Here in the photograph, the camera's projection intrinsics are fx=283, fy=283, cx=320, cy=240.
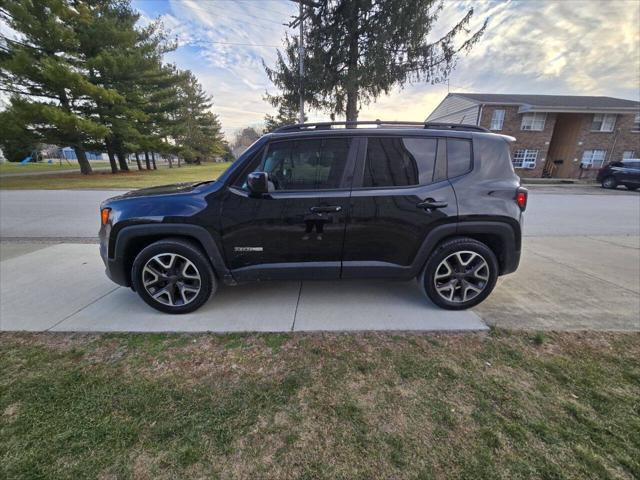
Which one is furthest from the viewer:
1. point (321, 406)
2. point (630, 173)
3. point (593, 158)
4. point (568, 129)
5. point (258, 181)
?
point (568, 129)

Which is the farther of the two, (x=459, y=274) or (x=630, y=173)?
(x=630, y=173)

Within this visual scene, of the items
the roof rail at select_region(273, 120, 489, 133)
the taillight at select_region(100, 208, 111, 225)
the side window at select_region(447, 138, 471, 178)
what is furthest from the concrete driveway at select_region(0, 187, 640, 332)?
the roof rail at select_region(273, 120, 489, 133)

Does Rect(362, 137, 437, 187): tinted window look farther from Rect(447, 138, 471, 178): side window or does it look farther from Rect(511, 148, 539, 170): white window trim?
Rect(511, 148, 539, 170): white window trim

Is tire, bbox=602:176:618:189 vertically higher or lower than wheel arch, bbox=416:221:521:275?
lower

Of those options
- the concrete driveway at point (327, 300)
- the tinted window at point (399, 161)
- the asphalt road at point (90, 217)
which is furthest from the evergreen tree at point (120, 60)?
the tinted window at point (399, 161)

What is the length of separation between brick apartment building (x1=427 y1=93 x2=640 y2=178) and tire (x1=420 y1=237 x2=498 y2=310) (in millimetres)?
23415

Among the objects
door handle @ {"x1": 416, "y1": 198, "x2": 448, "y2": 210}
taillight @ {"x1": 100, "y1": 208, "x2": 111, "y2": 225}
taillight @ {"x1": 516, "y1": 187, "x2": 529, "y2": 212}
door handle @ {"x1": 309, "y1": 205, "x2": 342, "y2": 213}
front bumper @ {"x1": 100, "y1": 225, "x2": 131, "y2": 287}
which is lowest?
front bumper @ {"x1": 100, "y1": 225, "x2": 131, "y2": 287}

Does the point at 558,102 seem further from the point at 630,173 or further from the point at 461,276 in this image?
the point at 461,276

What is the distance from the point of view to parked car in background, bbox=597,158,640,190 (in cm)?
1608

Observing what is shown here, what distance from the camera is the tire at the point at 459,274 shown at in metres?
3.08

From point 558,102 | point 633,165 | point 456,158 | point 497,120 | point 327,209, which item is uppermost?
point 558,102

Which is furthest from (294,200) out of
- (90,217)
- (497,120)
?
(497,120)

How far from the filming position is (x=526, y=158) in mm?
22797

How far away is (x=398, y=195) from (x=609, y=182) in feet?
72.7
